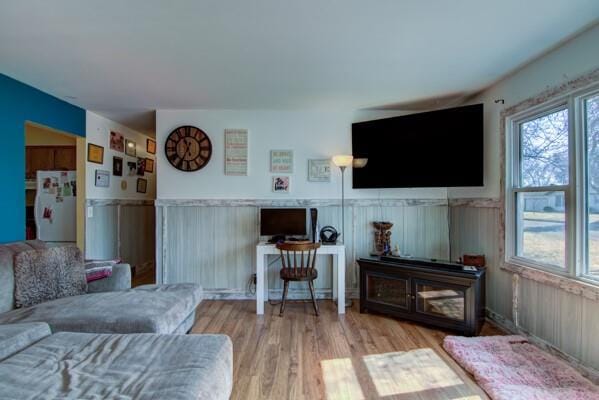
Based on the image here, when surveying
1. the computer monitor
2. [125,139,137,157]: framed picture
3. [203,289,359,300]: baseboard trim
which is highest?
Result: [125,139,137,157]: framed picture

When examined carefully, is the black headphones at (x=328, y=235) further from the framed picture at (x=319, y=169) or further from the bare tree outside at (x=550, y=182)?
the bare tree outside at (x=550, y=182)

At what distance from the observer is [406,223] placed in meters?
3.83

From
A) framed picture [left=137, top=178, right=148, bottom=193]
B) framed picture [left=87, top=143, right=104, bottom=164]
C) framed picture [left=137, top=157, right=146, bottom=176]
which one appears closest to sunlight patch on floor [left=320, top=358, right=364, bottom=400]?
framed picture [left=87, top=143, right=104, bottom=164]

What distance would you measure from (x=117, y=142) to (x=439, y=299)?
4519 millimetres

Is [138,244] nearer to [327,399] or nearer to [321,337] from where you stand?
[321,337]

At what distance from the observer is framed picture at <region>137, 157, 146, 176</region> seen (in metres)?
4.95

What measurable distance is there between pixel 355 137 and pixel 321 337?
2291mm

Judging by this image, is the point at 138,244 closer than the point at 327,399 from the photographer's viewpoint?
No

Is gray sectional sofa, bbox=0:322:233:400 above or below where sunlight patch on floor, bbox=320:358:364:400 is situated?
above

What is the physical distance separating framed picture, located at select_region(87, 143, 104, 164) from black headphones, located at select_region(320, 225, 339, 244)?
2.99 m

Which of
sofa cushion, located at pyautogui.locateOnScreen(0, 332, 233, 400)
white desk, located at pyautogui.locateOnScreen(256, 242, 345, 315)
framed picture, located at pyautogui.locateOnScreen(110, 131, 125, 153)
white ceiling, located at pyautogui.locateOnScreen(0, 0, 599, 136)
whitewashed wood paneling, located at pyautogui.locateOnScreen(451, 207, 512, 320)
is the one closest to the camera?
sofa cushion, located at pyautogui.locateOnScreen(0, 332, 233, 400)

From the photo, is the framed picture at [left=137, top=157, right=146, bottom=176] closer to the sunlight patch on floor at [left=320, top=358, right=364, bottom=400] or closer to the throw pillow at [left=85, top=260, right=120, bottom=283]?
the throw pillow at [left=85, top=260, right=120, bottom=283]

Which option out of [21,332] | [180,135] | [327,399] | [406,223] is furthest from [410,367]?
[180,135]

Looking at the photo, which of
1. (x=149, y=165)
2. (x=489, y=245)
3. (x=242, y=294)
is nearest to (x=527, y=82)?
(x=489, y=245)
